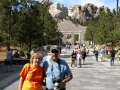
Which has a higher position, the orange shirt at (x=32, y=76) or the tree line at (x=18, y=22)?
the tree line at (x=18, y=22)

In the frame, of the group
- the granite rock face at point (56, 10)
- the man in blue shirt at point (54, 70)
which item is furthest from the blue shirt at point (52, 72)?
the granite rock face at point (56, 10)

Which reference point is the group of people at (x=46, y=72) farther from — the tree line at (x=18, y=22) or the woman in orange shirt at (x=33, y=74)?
the tree line at (x=18, y=22)

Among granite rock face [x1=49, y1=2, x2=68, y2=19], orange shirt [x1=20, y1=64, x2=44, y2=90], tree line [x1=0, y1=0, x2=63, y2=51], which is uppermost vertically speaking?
granite rock face [x1=49, y1=2, x2=68, y2=19]

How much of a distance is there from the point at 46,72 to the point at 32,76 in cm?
26

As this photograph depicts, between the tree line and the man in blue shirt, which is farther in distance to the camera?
the tree line

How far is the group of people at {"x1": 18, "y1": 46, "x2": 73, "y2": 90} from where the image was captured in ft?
17.0

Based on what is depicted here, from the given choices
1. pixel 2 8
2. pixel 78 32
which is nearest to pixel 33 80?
pixel 2 8

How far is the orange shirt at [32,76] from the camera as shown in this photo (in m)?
5.18

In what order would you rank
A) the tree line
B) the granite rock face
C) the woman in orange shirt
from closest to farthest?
the woman in orange shirt
the tree line
the granite rock face

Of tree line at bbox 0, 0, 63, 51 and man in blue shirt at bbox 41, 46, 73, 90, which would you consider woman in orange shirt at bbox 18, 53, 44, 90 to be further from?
tree line at bbox 0, 0, 63, 51

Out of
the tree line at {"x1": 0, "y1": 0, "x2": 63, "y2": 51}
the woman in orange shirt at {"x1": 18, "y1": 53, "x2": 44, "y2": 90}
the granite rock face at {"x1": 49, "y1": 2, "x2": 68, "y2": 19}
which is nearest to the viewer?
the woman in orange shirt at {"x1": 18, "y1": 53, "x2": 44, "y2": 90}

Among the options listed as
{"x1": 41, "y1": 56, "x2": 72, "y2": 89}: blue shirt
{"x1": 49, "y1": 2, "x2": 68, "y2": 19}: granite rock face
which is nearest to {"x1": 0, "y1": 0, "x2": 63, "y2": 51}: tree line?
{"x1": 41, "y1": 56, "x2": 72, "y2": 89}: blue shirt

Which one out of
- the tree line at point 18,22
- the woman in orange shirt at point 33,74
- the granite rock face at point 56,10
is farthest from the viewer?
the granite rock face at point 56,10

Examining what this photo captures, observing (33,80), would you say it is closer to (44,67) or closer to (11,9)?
(44,67)
